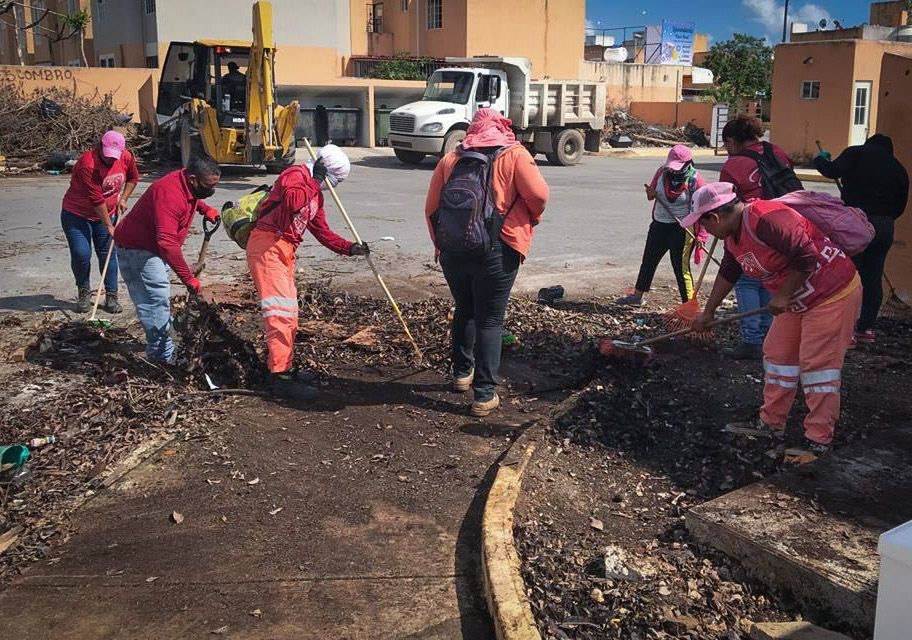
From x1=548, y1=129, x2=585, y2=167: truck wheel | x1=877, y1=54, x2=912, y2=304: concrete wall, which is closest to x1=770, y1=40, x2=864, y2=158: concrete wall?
x1=548, y1=129, x2=585, y2=167: truck wheel

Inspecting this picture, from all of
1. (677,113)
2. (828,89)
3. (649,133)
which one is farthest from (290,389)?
(677,113)

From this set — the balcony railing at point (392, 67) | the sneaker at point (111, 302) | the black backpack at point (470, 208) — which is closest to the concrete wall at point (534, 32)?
the balcony railing at point (392, 67)

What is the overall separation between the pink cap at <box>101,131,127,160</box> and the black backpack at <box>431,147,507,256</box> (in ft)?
11.1

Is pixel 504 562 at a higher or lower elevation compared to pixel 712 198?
lower

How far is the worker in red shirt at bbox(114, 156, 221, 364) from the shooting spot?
18.2ft

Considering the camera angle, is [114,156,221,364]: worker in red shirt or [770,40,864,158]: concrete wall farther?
[770,40,864,158]: concrete wall

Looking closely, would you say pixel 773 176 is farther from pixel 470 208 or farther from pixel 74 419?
pixel 74 419

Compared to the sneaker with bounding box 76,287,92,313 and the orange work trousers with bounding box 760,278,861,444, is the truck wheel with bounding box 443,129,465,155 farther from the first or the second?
the orange work trousers with bounding box 760,278,861,444

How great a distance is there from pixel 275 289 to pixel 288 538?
1.95m

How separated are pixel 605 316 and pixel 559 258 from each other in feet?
8.73

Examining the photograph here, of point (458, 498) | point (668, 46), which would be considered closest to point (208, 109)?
point (458, 498)

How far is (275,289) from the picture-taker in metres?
5.38

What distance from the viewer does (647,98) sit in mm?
45469

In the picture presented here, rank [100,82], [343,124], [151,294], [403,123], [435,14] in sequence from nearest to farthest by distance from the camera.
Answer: [151,294] < [403,123] < [100,82] < [343,124] < [435,14]
